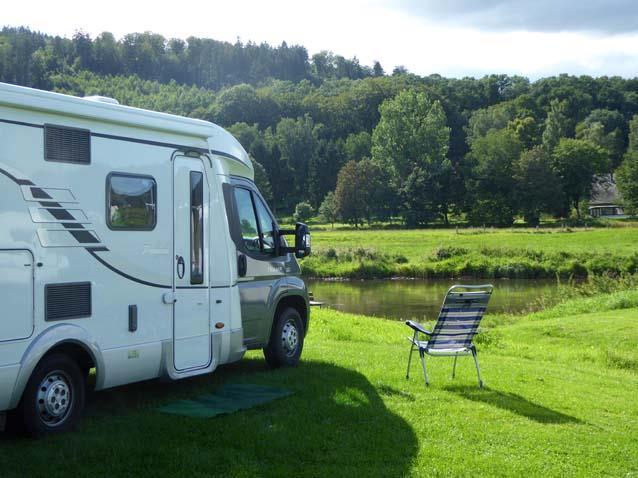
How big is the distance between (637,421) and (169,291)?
503 cm

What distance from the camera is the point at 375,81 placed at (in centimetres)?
13600

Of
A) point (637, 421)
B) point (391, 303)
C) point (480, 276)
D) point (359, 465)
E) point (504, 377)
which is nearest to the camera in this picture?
point (359, 465)

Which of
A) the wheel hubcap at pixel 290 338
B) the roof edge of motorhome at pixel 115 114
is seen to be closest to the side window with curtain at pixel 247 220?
the roof edge of motorhome at pixel 115 114

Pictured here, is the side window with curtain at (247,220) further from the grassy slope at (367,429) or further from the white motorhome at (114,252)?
the grassy slope at (367,429)

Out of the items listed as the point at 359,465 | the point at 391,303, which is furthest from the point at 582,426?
the point at 391,303

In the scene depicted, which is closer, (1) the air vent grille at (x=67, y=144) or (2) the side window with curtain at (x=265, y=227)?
(1) the air vent grille at (x=67, y=144)

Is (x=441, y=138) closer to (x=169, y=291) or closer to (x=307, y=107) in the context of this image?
(x=307, y=107)

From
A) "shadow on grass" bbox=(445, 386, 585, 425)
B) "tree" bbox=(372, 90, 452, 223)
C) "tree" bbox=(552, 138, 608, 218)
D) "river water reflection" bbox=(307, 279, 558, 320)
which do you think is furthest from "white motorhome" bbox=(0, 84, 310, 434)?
"tree" bbox=(372, 90, 452, 223)

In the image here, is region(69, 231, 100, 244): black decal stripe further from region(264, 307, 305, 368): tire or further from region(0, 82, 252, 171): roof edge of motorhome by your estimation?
region(264, 307, 305, 368): tire

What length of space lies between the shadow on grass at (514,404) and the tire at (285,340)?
2.24 metres

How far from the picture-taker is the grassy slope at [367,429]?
6160 mm

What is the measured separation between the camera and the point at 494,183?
8156cm

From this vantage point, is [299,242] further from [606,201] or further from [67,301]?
[606,201]

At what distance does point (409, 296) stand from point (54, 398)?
28954mm
